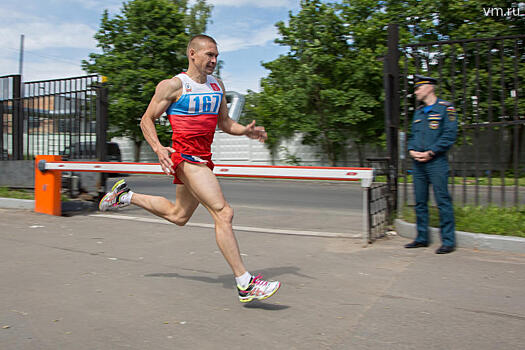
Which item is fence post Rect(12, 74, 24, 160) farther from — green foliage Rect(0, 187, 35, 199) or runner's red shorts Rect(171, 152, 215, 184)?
runner's red shorts Rect(171, 152, 215, 184)

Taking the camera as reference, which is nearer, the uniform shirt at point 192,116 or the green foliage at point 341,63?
the uniform shirt at point 192,116

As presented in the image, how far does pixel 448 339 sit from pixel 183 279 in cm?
228

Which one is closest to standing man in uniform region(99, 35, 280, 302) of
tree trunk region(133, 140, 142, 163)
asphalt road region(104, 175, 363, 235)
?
asphalt road region(104, 175, 363, 235)

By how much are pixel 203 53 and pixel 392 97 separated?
337 centimetres

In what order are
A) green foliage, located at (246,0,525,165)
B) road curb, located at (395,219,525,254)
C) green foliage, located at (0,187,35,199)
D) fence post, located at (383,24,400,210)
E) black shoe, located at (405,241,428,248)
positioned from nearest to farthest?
road curb, located at (395,219,525,254) → black shoe, located at (405,241,428,248) → fence post, located at (383,24,400,210) → green foliage, located at (0,187,35,199) → green foliage, located at (246,0,525,165)

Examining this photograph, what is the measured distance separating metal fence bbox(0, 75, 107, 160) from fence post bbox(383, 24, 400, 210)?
4.88m

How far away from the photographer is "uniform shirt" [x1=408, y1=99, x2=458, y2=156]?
5.15 meters

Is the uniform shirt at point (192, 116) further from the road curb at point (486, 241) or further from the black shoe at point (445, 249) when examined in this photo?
the road curb at point (486, 241)

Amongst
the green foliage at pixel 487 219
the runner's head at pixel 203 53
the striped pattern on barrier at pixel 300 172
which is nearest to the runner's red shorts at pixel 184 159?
the runner's head at pixel 203 53

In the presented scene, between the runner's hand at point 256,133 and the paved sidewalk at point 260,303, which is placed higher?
the runner's hand at point 256,133

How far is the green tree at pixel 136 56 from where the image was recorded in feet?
79.7

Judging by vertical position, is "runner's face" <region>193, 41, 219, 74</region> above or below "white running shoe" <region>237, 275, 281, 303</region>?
above

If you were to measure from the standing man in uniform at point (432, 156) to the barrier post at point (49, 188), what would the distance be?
5469 mm

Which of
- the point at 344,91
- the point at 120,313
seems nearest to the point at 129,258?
the point at 120,313
